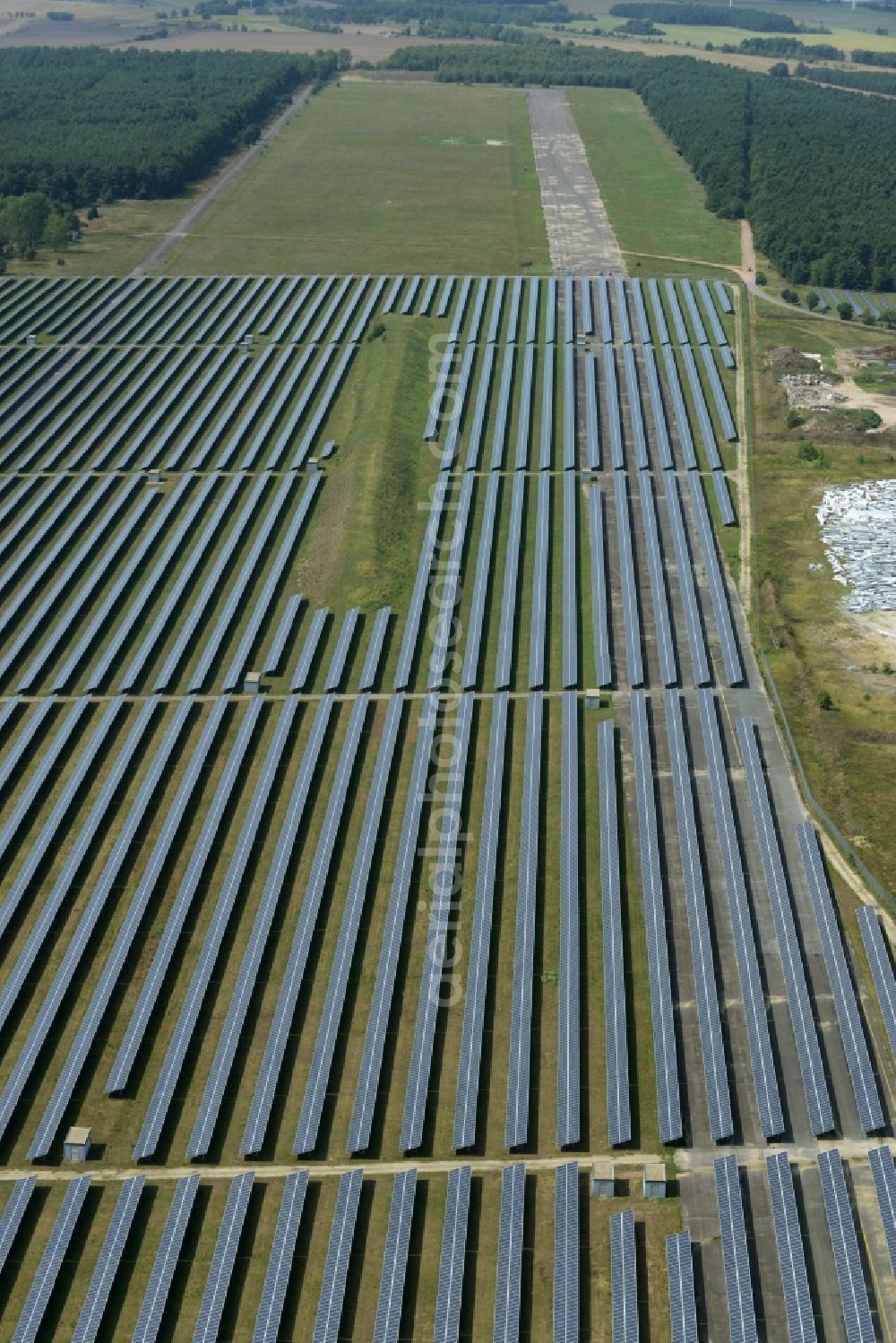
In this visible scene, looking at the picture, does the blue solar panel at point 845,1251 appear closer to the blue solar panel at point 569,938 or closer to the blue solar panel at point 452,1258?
the blue solar panel at point 569,938

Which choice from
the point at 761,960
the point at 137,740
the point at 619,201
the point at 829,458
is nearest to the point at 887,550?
the point at 829,458

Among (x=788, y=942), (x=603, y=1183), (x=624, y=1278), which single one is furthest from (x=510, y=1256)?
(x=788, y=942)

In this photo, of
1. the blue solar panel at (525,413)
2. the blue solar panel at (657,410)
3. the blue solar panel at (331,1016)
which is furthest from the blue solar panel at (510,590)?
the blue solar panel at (657,410)

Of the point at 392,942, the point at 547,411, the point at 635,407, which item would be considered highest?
the point at 635,407

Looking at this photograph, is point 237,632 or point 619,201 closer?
point 237,632

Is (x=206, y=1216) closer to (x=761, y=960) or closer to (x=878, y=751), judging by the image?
(x=761, y=960)

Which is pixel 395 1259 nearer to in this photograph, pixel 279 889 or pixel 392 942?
pixel 392 942

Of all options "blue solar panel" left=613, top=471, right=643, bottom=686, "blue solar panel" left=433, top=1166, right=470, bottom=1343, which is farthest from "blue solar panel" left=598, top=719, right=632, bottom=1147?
"blue solar panel" left=613, top=471, right=643, bottom=686
